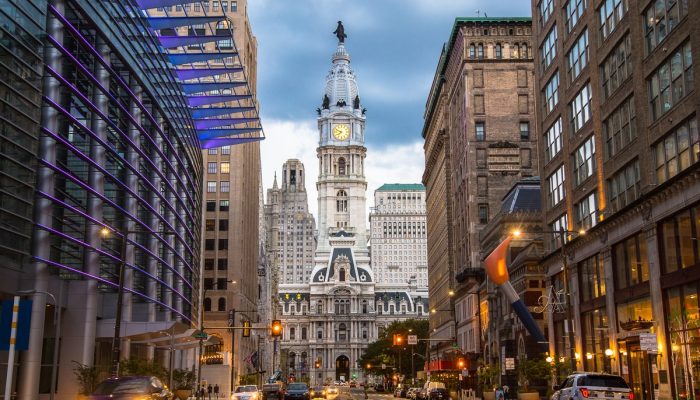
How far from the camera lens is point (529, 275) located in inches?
2338

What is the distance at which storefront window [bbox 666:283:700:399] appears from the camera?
33250 millimetres

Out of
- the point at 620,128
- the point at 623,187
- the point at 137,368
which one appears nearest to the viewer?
the point at 623,187

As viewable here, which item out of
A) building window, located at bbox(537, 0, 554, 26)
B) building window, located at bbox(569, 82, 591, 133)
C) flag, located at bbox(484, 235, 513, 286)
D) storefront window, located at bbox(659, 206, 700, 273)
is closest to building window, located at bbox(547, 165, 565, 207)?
building window, located at bbox(569, 82, 591, 133)

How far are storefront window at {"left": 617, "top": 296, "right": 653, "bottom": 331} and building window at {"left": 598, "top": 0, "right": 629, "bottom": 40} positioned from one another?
14.4 metres

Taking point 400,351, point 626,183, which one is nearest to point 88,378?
point 626,183

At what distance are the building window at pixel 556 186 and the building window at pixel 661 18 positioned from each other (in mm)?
16438

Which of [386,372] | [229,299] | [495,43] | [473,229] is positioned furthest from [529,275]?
[386,372]

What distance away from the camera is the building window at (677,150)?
110 ft

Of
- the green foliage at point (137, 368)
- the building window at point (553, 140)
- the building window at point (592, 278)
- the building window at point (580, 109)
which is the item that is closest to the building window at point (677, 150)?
the building window at point (592, 278)

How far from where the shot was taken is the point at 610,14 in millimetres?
43562

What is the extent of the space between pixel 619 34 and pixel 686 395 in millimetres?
18466

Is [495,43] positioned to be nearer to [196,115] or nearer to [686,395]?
[196,115]

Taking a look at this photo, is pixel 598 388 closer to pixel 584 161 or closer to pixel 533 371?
pixel 533 371

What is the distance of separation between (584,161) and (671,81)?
13.3 m
